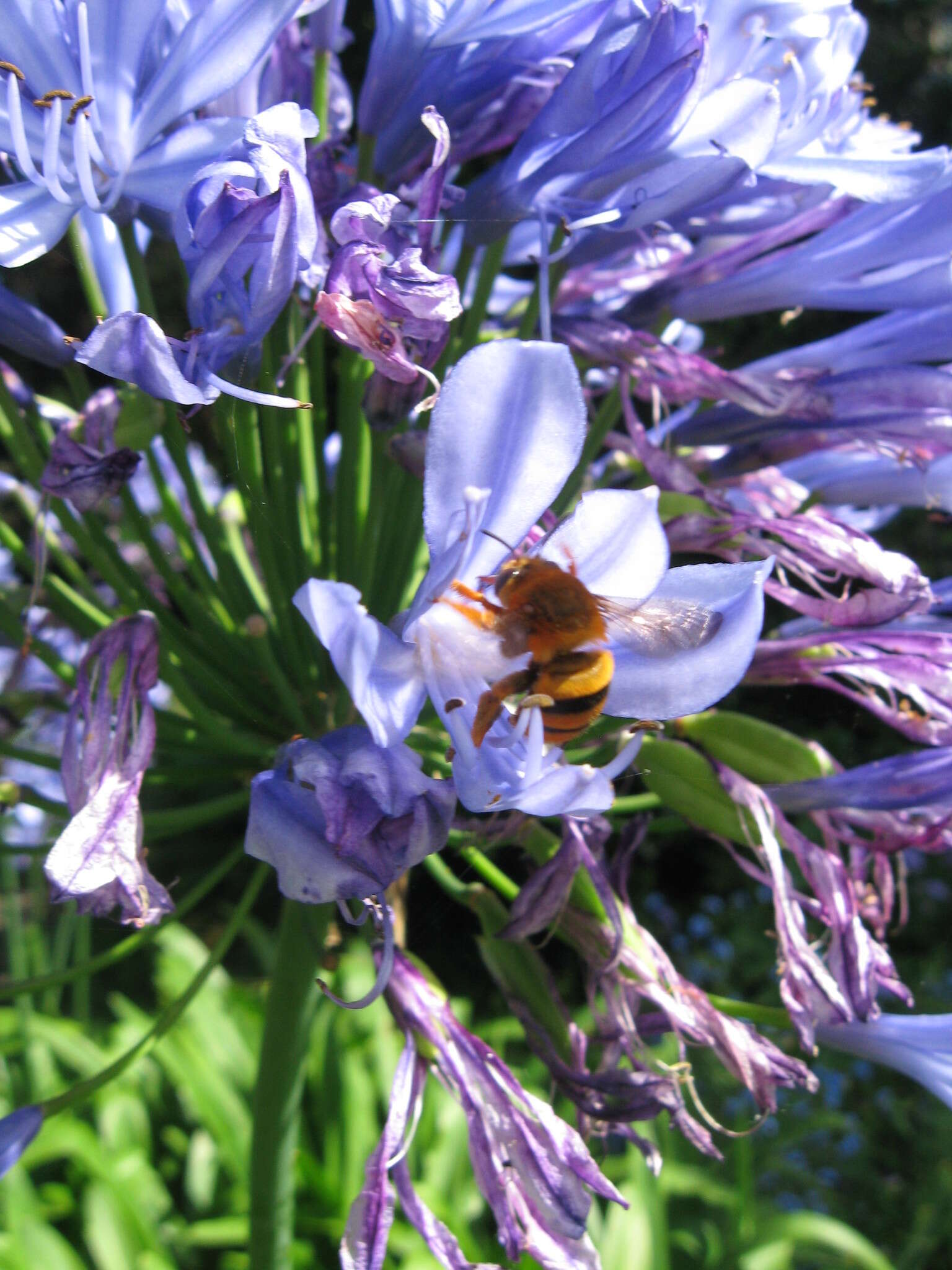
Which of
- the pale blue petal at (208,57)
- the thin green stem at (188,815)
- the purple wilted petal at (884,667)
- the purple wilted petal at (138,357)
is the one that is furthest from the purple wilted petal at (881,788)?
the pale blue petal at (208,57)

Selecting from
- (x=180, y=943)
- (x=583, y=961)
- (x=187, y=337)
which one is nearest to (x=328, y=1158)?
(x=180, y=943)

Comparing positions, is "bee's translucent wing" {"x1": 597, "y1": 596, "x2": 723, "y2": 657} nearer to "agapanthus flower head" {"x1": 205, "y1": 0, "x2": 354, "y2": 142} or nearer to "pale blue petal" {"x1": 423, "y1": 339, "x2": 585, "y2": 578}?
"pale blue petal" {"x1": 423, "y1": 339, "x2": 585, "y2": 578}

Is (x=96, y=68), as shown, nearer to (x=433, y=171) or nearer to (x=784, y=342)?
(x=433, y=171)

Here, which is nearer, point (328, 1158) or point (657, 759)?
point (657, 759)

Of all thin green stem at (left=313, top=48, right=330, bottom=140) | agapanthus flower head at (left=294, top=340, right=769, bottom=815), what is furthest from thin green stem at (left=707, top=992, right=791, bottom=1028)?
thin green stem at (left=313, top=48, right=330, bottom=140)

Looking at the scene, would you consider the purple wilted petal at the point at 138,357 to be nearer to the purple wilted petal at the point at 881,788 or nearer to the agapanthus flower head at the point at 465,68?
the agapanthus flower head at the point at 465,68

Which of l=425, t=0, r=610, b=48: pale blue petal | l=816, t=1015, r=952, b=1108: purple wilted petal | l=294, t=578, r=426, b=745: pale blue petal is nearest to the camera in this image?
l=294, t=578, r=426, b=745: pale blue petal

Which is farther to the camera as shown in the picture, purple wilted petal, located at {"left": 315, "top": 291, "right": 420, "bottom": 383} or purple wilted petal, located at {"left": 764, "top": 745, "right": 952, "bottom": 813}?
purple wilted petal, located at {"left": 764, "top": 745, "right": 952, "bottom": 813}
